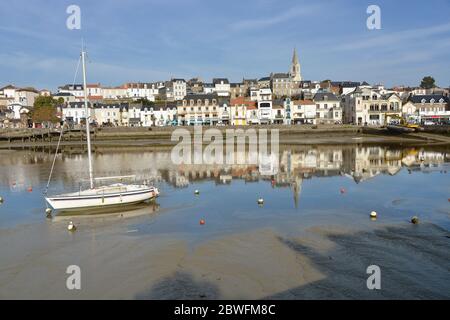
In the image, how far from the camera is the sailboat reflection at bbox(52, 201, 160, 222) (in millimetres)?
18031

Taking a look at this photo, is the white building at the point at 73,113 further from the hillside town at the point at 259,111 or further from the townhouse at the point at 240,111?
the townhouse at the point at 240,111

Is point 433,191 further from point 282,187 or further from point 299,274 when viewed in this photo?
point 299,274

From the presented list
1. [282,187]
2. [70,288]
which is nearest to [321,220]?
[282,187]

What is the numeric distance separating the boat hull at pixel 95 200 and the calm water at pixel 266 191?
2.22 feet

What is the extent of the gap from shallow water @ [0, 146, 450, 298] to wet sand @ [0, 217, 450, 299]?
10cm

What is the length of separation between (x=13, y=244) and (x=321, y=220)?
11584 mm

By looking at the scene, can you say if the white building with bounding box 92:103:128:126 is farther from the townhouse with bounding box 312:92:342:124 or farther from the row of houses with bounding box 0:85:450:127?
the townhouse with bounding box 312:92:342:124

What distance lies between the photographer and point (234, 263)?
12.0 meters

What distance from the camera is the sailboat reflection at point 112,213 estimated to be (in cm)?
1803

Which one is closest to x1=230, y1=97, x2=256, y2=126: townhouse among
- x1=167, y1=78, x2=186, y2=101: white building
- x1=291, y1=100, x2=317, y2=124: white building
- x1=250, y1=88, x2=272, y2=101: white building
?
x1=291, y1=100, x2=317, y2=124: white building

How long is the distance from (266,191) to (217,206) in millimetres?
A: 4262

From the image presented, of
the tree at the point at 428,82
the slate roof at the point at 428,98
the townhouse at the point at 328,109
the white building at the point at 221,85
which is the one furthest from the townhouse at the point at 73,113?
the tree at the point at 428,82

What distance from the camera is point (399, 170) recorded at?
29.8 m

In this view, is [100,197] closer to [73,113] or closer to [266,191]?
[266,191]
